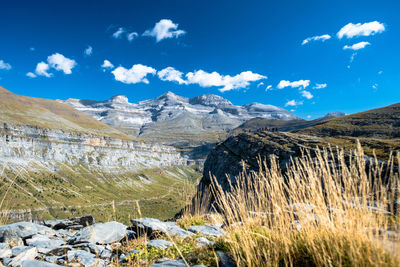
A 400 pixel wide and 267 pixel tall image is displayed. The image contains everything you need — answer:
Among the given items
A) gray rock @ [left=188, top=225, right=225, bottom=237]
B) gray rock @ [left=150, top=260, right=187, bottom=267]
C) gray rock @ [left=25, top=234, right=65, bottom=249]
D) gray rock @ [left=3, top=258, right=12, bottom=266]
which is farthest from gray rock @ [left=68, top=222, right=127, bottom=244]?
gray rock @ [left=150, top=260, right=187, bottom=267]

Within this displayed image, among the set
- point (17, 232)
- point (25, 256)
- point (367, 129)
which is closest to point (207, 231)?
point (25, 256)

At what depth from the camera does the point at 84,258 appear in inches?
182

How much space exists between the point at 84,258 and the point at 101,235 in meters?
1.57

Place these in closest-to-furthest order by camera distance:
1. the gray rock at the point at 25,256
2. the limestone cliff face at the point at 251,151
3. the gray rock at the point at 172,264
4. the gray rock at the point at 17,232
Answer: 1. the gray rock at the point at 172,264
2. the gray rock at the point at 25,256
3. the gray rock at the point at 17,232
4. the limestone cliff face at the point at 251,151

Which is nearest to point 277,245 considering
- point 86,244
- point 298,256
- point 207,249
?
point 298,256

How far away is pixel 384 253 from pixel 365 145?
23750 millimetres

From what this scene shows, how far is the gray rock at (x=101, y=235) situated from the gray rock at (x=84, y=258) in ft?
1.94

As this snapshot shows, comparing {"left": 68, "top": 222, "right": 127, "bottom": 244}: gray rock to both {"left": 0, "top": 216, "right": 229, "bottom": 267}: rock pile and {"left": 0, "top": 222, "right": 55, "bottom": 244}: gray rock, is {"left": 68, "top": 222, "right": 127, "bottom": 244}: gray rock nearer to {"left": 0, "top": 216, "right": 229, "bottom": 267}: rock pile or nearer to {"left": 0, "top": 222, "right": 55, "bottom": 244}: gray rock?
{"left": 0, "top": 216, "right": 229, "bottom": 267}: rock pile

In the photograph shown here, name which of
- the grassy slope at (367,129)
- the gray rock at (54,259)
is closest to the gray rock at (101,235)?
the gray rock at (54,259)

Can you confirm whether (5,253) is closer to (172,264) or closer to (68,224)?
(172,264)

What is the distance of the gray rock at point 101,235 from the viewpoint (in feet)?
18.8

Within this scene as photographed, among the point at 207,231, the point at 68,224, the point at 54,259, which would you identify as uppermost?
the point at 54,259

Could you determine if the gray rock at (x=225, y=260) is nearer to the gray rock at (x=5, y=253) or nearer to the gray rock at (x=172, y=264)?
the gray rock at (x=172, y=264)

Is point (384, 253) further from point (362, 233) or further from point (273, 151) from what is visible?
point (273, 151)
